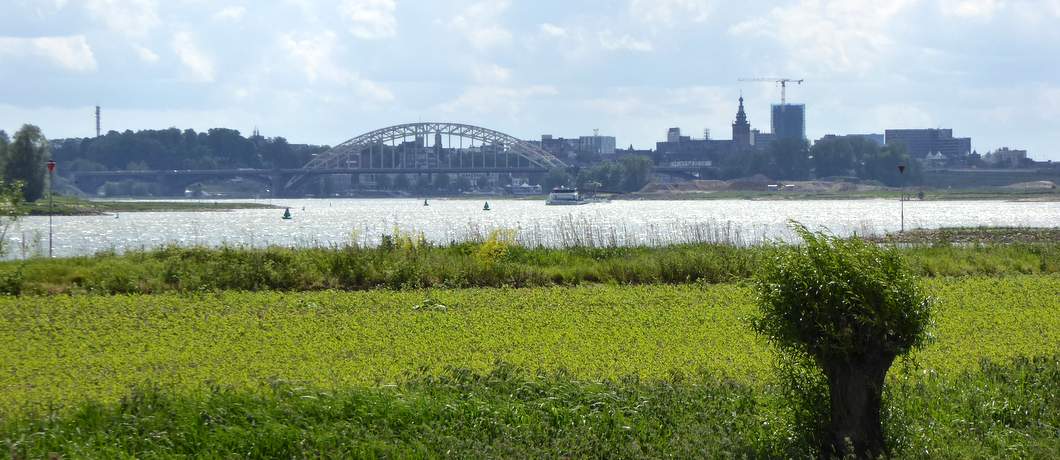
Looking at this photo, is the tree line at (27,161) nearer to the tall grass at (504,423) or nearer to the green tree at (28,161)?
the green tree at (28,161)

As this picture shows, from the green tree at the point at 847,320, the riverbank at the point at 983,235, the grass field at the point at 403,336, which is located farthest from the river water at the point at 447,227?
the riverbank at the point at 983,235

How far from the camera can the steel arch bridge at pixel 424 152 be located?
181 m

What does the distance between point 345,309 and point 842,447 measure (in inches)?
335

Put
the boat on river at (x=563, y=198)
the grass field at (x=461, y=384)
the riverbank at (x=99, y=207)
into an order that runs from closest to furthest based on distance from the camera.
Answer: the grass field at (x=461, y=384)
the riverbank at (x=99, y=207)
the boat on river at (x=563, y=198)

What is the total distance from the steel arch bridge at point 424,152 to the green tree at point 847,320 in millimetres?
167574

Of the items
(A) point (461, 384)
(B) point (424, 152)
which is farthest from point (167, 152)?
(A) point (461, 384)

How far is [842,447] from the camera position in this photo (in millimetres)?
8375

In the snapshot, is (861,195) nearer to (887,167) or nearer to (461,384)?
(887,167)

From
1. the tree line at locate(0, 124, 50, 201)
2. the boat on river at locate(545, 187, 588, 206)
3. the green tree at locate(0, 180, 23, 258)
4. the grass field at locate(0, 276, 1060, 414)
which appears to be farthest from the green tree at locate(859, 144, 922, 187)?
the grass field at locate(0, 276, 1060, 414)

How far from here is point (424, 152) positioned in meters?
191

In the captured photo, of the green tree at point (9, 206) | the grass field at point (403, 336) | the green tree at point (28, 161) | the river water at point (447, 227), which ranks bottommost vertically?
the river water at point (447, 227)

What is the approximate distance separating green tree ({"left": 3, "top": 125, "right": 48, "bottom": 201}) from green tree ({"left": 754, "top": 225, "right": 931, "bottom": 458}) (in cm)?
7674

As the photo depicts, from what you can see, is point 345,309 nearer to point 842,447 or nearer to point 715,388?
point 715,388

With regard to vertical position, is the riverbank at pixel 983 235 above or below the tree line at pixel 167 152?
below
